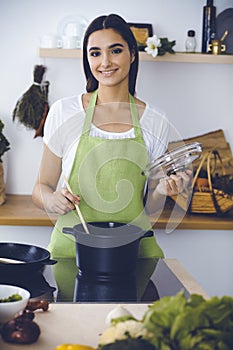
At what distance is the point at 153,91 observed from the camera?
3.22 m

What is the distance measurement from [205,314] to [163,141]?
1428 millimetres

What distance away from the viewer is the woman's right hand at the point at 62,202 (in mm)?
2020

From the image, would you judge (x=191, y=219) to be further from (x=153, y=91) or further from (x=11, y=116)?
(x=11, y=116)

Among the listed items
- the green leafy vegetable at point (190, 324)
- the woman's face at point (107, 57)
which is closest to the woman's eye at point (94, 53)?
the woman's face at point (107, 57)

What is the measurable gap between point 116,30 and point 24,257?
84 cm

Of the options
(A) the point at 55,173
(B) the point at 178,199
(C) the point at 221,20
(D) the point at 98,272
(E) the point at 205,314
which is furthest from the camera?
(C) the point at 221,20

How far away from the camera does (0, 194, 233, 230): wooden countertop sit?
280 cm

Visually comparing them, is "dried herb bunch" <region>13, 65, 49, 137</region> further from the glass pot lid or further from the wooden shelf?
the glass pot lid

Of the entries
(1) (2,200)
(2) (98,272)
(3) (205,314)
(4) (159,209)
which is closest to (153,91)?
(1) (2,200)

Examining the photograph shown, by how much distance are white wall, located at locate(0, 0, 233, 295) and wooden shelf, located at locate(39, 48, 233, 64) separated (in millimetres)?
173

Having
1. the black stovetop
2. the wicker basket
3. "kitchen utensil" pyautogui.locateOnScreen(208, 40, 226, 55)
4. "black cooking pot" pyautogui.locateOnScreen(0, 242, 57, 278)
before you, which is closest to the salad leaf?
the black stovetop

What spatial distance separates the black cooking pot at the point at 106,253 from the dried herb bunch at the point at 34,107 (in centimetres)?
134

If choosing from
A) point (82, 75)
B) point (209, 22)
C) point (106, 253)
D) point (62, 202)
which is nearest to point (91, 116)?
point (62, 202)

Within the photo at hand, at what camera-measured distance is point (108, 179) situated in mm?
2244
